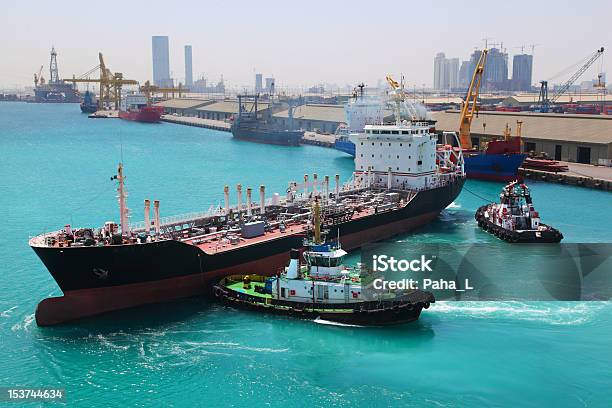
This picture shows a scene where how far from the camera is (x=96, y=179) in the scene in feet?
169

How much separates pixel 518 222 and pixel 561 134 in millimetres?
32895

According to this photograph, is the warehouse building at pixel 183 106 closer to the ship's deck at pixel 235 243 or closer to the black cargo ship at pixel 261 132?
the black cargo ship at pixel 261 132

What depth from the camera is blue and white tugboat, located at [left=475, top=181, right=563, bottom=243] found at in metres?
29.9

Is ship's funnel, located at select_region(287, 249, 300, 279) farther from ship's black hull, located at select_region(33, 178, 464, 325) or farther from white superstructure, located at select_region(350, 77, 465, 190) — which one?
white superstructure, located at select_region(350, 77, 465, 190)

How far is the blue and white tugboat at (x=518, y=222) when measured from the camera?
29.9 metres

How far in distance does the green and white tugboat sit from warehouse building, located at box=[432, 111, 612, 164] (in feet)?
137

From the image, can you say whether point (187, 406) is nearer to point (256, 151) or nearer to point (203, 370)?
point (203, 370)

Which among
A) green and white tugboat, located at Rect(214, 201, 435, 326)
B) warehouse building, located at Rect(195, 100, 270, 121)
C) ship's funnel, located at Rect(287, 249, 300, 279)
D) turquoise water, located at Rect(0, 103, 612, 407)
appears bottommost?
turquoise water, located at Rect(0, 103, 612, 407)

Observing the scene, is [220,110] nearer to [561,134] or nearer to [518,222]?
[561,134]

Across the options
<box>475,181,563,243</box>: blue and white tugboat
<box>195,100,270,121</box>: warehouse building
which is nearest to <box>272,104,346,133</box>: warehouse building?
<box>195,100,270,121</box>: warehouse building

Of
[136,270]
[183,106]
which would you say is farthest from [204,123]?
[136,270]

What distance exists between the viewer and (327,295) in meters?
20.7

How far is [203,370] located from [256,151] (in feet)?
199

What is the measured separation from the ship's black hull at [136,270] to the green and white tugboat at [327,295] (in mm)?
1319
